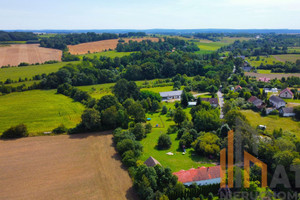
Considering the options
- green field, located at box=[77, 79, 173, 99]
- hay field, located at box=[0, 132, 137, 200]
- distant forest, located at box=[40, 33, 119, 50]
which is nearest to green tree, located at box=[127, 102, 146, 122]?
hay field, located at box=[0, 132, 137, 200]

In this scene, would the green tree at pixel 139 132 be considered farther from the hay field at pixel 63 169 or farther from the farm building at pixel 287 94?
the farm building at pixel 287 94

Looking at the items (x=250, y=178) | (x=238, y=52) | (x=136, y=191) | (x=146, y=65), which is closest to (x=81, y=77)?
(x=146, y=65)

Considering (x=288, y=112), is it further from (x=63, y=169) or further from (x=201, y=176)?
(x=63, y=169)

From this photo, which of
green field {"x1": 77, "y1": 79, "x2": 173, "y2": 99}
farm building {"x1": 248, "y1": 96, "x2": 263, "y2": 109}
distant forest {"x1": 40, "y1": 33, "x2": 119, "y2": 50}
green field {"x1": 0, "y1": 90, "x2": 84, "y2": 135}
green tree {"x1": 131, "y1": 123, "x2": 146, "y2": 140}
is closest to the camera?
green tree {"x1": 131, "y1": 123, "x2": 146, "y2": 140}

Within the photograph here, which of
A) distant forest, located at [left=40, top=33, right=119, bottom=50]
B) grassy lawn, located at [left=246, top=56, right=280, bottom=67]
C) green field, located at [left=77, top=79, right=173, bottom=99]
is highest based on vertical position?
distant forest, located at [left=40, top=33, right=119, bottom=50]

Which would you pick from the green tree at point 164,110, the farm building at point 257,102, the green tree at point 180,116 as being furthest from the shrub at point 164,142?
the farm building at point 257,102

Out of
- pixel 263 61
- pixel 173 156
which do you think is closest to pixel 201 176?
pixel 173 156

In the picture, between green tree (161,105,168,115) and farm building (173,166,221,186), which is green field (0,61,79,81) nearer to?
green tree (161,105,168,115)
